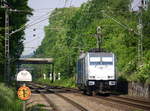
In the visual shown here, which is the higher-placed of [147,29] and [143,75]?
[147,29]

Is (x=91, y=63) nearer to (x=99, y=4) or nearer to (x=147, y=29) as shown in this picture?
(x=147, y=29)

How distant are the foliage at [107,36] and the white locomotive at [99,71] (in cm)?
269

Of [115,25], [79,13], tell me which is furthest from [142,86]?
[79,13]

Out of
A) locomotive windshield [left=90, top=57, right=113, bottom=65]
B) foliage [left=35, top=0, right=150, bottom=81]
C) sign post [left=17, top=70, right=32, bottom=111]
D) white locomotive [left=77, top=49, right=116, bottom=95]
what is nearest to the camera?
sign post [left=17, top=70, right=32, bottom=111]

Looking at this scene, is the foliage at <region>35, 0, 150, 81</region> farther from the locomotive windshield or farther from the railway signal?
the railway signal

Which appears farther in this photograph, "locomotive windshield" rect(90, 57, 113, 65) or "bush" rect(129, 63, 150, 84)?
"locomotive windshield" rect(90, 57, 113, 65)

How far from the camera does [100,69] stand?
119 ft

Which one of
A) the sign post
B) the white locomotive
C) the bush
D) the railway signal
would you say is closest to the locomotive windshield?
the white locomotive

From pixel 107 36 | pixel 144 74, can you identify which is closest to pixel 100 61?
pixel 144 74

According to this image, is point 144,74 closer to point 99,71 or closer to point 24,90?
point 99,71

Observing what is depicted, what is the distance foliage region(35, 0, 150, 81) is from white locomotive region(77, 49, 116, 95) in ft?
8.83

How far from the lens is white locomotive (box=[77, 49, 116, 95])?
35750mm

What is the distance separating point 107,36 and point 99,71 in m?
31.7

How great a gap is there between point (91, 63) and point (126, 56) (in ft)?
48.8
